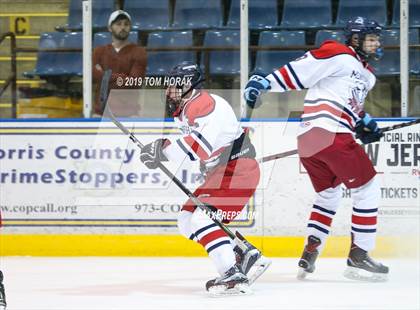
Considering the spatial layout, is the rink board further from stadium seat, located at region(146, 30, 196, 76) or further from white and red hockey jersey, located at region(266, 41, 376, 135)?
white and red hockey jersey, located at region(266, 41, 376, 135)

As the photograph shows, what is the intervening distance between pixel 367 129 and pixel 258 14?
165 centimetres

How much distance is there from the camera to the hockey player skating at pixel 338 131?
5425 millimetres

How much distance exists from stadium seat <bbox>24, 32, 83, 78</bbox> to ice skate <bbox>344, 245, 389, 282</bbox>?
249cm

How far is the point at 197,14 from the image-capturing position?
289 inches

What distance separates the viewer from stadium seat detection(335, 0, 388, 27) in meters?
7.03

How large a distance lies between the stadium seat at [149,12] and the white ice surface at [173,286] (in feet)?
5.44

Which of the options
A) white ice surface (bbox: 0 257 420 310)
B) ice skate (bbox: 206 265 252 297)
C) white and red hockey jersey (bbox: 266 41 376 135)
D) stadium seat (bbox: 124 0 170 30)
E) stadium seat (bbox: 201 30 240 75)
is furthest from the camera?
stadium seat (bbox: 124 0 170 30)

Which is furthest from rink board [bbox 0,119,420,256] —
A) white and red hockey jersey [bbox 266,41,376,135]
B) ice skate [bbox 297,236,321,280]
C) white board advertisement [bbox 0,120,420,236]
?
white and red hockey jersey [bbox 266,41,376,135]

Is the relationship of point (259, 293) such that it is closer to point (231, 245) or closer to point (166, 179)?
point (231, 245)

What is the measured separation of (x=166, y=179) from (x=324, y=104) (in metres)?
1.68

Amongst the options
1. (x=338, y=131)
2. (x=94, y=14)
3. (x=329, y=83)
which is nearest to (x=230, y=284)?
(x=338, y=131)

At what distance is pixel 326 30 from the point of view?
717 cm

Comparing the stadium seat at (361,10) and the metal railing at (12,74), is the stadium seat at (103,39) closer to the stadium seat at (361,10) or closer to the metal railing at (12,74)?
the metal railing at (12,74)

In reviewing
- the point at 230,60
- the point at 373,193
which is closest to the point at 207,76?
the point at 230,60
